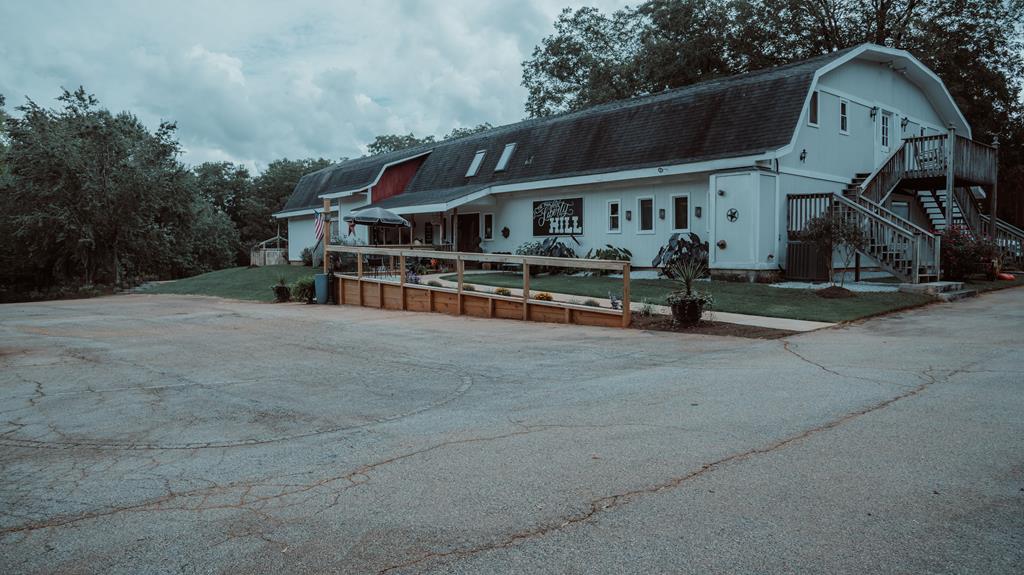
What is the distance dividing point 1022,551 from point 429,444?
339 centimetres

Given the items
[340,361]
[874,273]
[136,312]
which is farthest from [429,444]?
[874,273]

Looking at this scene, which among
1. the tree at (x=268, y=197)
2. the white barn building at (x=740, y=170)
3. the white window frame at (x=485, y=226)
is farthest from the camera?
the tree at (x=268, y=197)

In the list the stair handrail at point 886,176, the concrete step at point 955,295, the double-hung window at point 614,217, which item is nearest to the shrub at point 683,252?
the double-hung window at point 614,217

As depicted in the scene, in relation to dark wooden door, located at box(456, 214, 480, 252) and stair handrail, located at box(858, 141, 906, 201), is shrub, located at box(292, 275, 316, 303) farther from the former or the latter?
stair handrail, located at box(858, 141, 906, 201)

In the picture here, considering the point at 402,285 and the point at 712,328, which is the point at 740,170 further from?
the point at 402,285

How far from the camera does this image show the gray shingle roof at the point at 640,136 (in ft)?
61.8

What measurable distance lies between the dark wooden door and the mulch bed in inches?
635

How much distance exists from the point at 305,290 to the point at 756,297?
11.5 meters

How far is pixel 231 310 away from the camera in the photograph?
16.8 metres

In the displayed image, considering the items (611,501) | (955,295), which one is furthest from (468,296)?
(611,501)

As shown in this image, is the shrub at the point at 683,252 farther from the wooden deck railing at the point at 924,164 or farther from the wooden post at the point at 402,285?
the wooden post at the point at 402,285

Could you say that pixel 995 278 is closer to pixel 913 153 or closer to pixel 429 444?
pixel 913 153

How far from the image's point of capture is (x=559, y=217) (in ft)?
79.5

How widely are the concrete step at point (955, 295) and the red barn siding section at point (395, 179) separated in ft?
71.9
